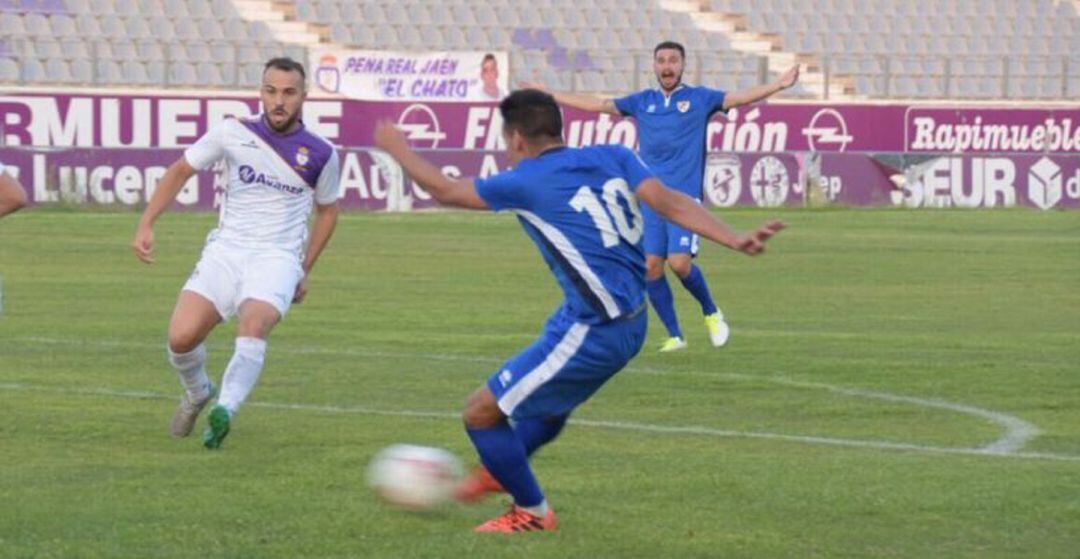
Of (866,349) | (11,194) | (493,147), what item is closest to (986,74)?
(493,147)

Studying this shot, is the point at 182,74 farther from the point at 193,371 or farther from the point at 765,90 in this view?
the point at 193,371

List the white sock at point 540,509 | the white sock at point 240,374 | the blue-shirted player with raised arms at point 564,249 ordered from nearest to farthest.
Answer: the blue-shirted player with raised arms at point 564,249 < the white sock at point 540,509 < the white sock at point 240,374

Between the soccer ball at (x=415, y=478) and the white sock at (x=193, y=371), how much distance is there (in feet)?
9.12

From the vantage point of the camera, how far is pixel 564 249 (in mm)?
8367

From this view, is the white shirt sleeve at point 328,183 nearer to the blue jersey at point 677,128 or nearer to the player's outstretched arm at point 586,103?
the player's outstretched arm at point 586,103

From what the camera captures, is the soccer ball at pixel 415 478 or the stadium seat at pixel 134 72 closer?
the soccer ball at pixel 415 478

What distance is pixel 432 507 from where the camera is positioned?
344 inches

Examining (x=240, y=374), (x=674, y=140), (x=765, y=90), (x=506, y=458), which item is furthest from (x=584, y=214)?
(x=674, y=140)

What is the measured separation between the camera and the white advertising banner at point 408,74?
37.0 meters

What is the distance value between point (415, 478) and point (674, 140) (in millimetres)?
8787

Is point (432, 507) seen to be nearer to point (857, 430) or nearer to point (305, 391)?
point (857, 430)

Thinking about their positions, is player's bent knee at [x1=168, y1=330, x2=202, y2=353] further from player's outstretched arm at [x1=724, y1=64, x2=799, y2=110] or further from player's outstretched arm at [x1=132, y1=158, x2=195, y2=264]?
player's outstretched arm at [x1=724, y1=64, x2=799, y2=110]

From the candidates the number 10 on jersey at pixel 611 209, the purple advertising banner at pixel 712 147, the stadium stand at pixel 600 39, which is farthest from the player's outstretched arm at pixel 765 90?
the stadium stand at pixel 600 39

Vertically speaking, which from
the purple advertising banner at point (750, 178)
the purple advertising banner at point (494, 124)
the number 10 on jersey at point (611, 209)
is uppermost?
the number 10 on jersey at point (611, 209)
